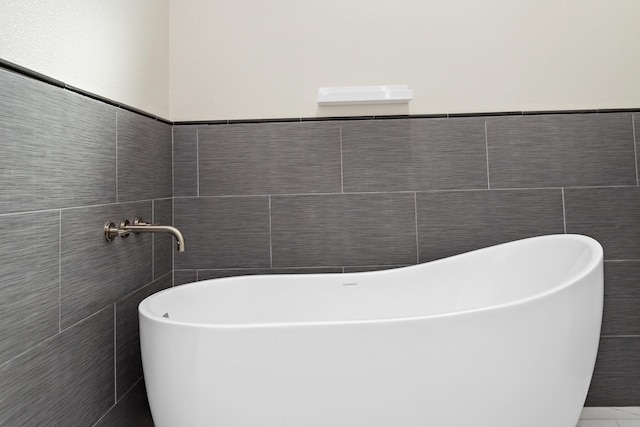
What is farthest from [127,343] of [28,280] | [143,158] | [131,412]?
[143,158]

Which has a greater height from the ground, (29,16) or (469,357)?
(29,16)

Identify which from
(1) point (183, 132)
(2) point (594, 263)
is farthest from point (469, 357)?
(1) point (183, 132)

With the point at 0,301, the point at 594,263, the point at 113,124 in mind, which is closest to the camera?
the point at 0,301

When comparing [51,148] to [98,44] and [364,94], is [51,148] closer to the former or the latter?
[98,44]

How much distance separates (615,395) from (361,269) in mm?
1277

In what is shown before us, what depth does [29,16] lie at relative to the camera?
102cm

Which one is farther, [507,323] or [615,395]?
[615,395]

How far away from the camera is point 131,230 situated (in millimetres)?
1432

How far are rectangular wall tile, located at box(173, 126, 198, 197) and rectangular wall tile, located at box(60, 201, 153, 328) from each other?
1.10ft

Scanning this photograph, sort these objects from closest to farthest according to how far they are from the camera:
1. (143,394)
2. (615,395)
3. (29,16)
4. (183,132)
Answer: (29,16), (143,394), (615,395), (183,132)

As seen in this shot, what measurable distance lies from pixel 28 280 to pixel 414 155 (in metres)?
1.56

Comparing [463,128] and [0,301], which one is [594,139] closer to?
[463,128]

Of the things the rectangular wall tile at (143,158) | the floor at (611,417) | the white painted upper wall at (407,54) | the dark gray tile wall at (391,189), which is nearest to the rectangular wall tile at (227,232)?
the dark gray tile wall at (391,189)

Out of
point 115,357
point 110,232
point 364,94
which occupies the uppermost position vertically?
point 364,94
